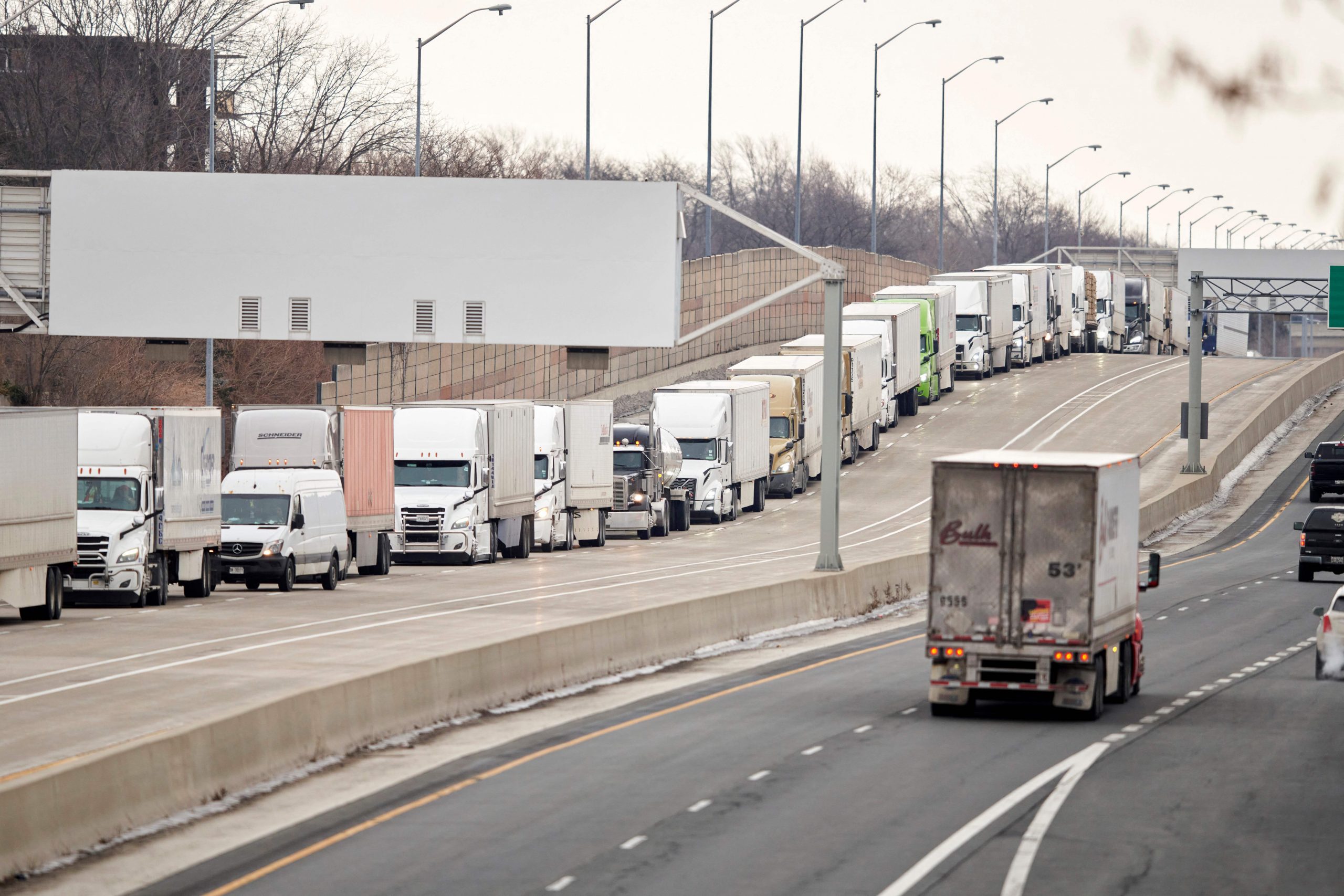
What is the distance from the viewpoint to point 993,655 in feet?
73.0

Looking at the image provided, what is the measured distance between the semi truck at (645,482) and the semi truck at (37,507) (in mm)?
21933

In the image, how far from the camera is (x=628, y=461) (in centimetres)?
5438

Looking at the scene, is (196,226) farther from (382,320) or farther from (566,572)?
(566,572)

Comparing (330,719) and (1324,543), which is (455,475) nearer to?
(1324,543)

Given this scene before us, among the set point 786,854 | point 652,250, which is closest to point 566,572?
point 652,250

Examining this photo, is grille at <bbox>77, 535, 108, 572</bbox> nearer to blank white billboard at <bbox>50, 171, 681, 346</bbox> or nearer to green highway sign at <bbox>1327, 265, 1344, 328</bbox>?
blank white billboard at <bbox>50, 171, 681, 346</bbox>

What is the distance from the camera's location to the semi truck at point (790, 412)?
61469 millimetres

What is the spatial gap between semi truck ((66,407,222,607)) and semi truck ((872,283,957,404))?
45.9 m

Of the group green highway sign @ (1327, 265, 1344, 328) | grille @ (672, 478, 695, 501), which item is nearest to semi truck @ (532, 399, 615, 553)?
grille @ (672, 478, 695, 501)

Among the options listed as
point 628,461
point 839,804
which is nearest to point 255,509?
point 628,461

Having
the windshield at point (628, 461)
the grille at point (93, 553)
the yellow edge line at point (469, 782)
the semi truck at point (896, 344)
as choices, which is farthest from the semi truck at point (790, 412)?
the yellow edge line at point (469, 782)

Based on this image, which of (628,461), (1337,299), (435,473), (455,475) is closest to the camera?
(455,475)

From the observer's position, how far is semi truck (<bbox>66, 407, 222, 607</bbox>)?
34.5 m

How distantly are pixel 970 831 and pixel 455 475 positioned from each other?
30045mm
